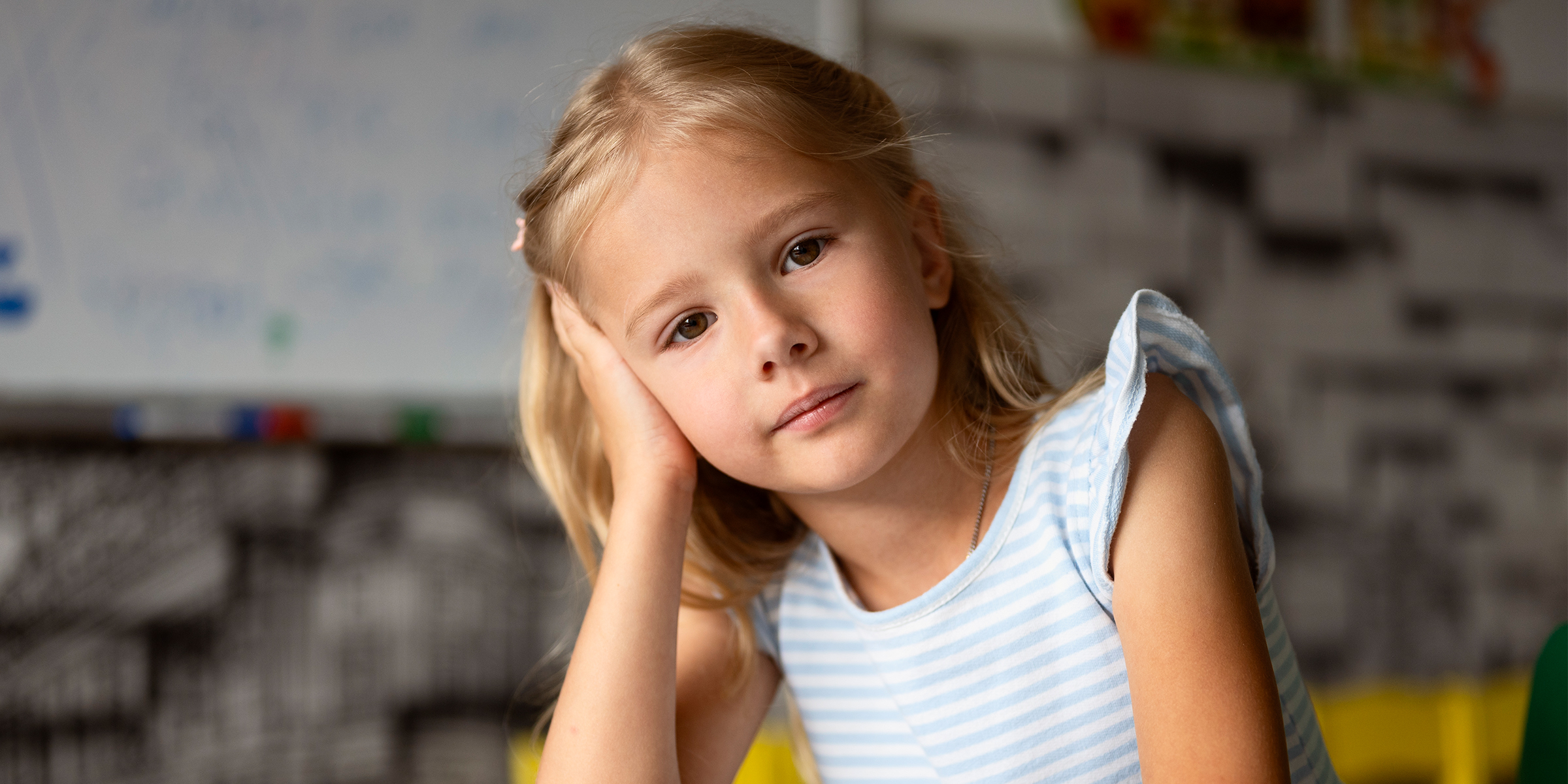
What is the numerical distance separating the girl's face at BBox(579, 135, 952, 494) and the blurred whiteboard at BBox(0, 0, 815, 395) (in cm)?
54

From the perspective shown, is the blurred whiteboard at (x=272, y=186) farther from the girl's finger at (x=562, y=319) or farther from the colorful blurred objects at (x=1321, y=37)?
the colorful blurred objects at (x=1321, y=37)

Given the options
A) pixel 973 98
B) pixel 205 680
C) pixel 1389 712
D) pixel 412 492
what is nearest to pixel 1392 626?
pixel 1389 712

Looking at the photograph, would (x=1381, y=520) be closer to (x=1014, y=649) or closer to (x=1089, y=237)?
(x=1089, y=237)

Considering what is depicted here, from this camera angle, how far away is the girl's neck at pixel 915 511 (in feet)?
2.68

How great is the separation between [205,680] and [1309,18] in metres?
2.10

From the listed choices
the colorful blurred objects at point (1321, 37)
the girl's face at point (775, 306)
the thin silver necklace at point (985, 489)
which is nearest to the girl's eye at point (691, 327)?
the girl's face at point (775, 306)

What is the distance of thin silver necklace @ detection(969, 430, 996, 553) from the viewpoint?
81 cm

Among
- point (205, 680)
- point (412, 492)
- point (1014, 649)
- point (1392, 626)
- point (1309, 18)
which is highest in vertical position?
point (1309, 18)

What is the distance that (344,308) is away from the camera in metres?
1.40

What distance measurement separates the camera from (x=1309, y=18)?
6.43 feet

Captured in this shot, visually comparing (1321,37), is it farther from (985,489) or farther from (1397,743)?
(985,489)

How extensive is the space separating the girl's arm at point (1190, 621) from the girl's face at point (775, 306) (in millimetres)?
173

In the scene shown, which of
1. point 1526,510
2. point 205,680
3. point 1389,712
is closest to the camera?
point 1389,712

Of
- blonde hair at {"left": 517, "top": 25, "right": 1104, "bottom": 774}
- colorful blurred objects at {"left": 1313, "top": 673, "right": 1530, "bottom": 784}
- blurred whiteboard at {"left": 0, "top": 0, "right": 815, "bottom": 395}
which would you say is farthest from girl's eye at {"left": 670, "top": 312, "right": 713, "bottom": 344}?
colorful blurred objects at {"left": 1313, "top": 673, "right": 1530, "bottom": 784}
